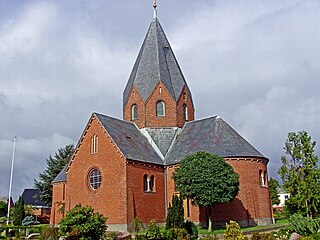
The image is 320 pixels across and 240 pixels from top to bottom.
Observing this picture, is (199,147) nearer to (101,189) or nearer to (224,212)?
(224,212)

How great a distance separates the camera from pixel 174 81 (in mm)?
44594

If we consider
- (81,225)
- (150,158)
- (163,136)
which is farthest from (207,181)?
(163,136)

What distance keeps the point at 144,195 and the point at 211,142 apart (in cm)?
851

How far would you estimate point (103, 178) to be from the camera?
1374 inches

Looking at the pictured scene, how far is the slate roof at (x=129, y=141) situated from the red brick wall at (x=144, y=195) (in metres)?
0.83

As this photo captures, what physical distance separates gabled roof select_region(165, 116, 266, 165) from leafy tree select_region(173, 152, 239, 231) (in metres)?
4.90

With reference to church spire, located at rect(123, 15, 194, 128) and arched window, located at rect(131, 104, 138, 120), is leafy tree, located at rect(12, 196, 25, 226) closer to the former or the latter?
church spire, located at rect(123, 15, 194, 128)

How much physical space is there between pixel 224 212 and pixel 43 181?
109 ft

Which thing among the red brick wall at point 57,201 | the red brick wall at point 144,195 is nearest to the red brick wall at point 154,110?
the red brick wall at point 144,195

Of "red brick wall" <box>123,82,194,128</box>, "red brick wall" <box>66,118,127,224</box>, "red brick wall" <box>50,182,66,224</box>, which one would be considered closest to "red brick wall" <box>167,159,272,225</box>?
"red brick wall" <box>66,118,127,224</box>

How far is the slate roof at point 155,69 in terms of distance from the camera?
43.4m

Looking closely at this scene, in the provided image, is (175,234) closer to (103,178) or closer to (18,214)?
(103,178)

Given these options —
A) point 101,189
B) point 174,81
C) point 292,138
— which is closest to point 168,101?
point 174,81

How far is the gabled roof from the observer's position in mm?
35406
